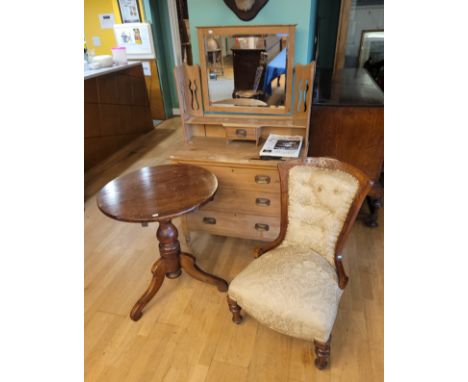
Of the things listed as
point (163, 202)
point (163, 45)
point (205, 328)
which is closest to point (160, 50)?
point (163, 45)

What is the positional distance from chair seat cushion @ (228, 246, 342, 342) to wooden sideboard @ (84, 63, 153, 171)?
9.05ft

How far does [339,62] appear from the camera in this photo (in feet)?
12.8

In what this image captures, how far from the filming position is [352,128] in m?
1.98

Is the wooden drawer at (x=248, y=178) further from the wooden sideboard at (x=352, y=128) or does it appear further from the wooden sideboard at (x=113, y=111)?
the wooden sideboard at (x=113, y=111)

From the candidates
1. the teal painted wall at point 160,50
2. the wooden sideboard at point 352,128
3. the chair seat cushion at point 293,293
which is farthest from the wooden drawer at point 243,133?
the teal painted wall at point 160,50

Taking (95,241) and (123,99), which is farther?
(123,99)

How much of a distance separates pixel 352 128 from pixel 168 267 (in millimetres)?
1469

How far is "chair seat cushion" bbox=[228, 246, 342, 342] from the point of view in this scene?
46.8 inches

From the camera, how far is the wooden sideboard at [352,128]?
75.5 inches

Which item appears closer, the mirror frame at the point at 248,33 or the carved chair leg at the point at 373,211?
the mirror frame at the point at 248,33

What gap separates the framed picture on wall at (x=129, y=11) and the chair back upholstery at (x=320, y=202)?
4.05 metres
